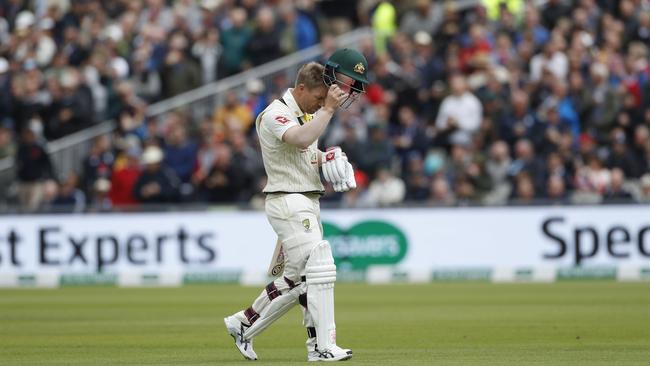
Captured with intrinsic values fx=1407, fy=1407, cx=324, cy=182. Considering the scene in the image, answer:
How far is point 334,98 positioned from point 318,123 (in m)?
0.24

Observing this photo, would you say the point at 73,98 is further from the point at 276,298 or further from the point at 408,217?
the point at 276,298

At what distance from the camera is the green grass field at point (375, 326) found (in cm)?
1164

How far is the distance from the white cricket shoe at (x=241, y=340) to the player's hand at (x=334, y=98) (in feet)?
6.80

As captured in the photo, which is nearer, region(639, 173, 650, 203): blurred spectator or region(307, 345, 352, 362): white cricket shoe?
region(307, 345, 352, 362): white cricket shoe

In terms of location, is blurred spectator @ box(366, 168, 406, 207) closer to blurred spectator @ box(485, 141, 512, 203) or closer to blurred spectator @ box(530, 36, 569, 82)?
blurred spectator @ box(485, 141, 512, 203)

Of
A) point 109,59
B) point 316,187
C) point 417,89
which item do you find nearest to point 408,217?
point 417,89

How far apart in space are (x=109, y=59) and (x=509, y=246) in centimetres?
961

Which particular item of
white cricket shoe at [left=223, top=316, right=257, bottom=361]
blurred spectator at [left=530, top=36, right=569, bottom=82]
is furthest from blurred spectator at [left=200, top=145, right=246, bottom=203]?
white cricket shoe at [left=223, top=316, right=257, bottom=361]

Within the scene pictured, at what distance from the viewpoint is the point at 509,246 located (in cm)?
2428

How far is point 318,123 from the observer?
1080 cm

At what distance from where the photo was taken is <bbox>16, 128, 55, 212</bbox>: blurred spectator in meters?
26.3

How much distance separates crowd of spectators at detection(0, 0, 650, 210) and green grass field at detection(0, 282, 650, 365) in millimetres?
2870

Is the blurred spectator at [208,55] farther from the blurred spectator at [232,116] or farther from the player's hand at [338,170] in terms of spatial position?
the player's hand at [338,170]

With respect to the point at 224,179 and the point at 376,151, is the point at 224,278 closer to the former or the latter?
the point at 224,179
